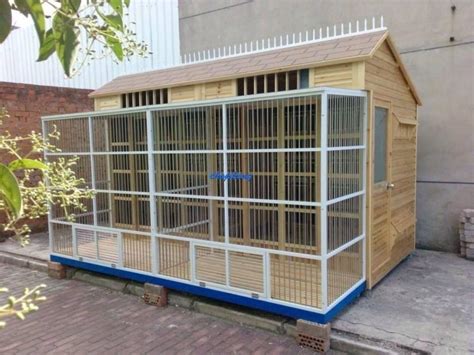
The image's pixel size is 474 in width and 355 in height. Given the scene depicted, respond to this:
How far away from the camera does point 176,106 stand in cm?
407

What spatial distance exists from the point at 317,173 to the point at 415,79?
3.03 m

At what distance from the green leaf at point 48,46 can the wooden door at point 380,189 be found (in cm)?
343

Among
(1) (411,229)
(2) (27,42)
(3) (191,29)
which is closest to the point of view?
(1) (411,229)

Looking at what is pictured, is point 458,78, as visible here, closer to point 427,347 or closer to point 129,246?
point 427,347

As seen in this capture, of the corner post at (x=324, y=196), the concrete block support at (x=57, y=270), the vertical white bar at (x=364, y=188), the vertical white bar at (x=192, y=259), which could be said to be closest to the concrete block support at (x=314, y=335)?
the corner post at (x=324, y=196)

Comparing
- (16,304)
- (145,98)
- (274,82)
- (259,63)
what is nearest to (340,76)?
(274,82)

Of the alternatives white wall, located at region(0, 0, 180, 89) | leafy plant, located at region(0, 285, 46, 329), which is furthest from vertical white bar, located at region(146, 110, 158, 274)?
leafy plant, located at region(0, 285, 46, 329)

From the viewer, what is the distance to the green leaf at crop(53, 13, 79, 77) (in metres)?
0.94

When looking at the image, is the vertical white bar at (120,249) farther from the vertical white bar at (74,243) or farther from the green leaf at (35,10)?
the green leaf at (35,10)

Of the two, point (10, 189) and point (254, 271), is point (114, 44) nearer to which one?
point (10, 189)

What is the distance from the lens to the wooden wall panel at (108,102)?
5.57 metres

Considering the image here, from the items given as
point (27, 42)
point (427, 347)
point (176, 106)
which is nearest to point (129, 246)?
point (176, 106)

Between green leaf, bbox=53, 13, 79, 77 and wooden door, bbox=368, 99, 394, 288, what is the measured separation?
3.41 metres

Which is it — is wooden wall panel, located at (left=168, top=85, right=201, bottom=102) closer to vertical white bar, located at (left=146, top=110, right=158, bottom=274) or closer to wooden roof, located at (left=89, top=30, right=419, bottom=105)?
wooden roof, located at (left=89, top=30, right=419, bottom=105)
